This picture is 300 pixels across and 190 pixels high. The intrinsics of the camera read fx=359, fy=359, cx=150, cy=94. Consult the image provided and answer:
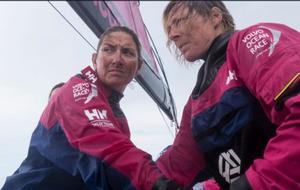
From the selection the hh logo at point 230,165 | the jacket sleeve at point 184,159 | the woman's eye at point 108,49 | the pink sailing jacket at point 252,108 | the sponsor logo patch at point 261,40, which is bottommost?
the jacket sleeve at point 184,159

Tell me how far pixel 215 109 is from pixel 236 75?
156mm

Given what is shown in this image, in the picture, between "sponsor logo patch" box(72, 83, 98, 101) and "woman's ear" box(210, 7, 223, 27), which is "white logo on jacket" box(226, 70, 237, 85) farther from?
"sponsor logo patch" box(72, 83, 98, 101)

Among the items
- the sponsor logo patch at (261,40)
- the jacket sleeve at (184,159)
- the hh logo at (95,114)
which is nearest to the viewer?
the sponsor logo patch at (261,40)

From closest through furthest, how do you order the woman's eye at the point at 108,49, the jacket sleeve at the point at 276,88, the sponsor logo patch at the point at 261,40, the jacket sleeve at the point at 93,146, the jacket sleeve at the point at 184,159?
1. the jacket sleeve at the point at 276,88
2. the sponsor logo patch at the point at 261,40
3. the jacket sleeve at the point at 93,146
4. the jacket sleeve at the point at 184,159
5. the woman's eye at the point at 108,49

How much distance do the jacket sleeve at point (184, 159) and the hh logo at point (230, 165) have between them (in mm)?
367

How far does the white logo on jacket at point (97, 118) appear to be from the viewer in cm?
153

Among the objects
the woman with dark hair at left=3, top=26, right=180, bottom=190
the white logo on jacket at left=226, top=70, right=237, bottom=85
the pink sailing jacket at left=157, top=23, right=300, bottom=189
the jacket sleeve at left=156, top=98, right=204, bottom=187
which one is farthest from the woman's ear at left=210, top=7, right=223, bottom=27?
the woman with dark hair at left=3, top=26, right=180, bottom=190

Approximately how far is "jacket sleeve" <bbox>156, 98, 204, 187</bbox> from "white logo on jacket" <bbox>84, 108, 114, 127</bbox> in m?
0.46

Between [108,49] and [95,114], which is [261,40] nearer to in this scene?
[95,114]

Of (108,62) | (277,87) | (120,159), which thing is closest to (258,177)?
(277,87)

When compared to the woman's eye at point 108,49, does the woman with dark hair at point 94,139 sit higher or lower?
lower

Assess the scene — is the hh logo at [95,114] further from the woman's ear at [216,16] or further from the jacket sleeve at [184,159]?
the woman's ear at [216,16]

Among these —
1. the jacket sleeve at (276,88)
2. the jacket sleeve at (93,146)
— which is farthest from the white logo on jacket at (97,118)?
the jacket sleeve at (276,88)

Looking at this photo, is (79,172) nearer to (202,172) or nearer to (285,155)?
(202,172)
